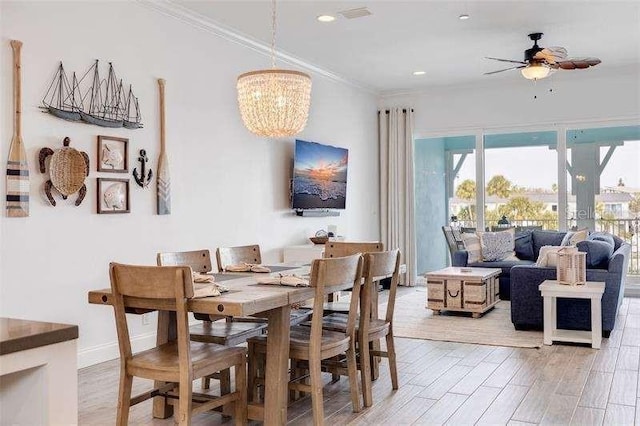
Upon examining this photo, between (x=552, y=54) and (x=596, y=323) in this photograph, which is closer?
(x=596, y=323)

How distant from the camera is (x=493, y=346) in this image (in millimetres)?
4828

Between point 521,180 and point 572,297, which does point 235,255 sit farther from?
point 521,180

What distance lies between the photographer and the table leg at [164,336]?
3129mm

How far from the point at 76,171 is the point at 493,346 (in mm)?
3476

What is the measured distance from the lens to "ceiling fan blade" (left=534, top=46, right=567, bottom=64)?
18.2ft

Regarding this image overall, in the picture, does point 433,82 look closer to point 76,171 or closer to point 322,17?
point 322,17

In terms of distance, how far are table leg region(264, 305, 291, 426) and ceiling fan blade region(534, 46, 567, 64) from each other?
400 centimetres

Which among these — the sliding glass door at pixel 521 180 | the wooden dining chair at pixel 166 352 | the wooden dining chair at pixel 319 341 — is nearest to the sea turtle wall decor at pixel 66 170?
the wooden dining chair at pixel 166 352

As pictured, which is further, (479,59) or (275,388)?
(479,59)

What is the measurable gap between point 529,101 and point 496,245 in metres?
2.15

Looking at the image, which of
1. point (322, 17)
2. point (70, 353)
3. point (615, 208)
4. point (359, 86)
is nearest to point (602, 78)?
point (615, 208)

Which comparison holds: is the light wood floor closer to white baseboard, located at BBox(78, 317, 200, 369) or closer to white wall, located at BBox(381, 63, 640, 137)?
white baseboard, located at BBox(78, 317, 200, 369)

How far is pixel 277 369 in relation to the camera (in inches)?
115

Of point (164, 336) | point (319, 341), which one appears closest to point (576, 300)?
point (319, 341)
